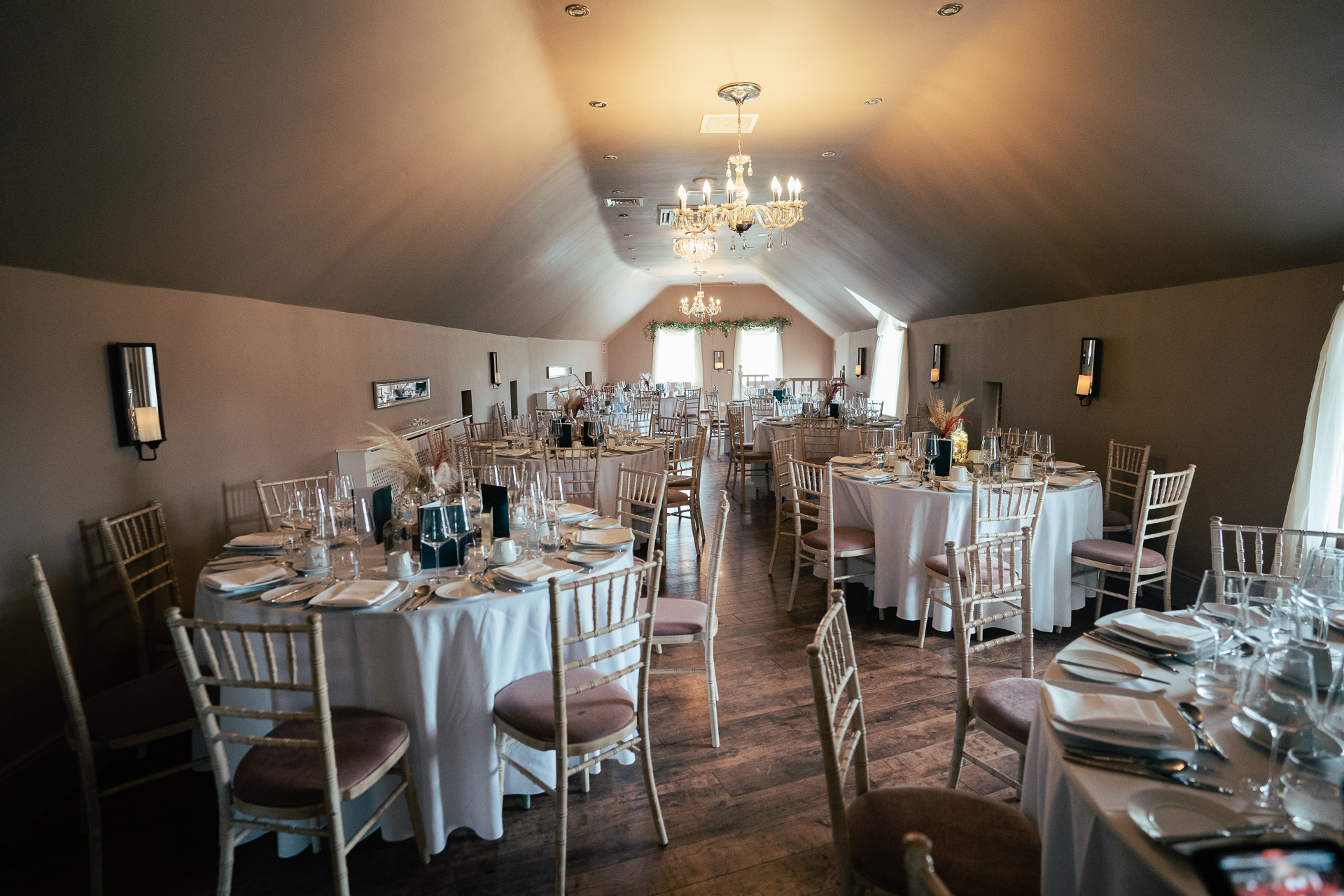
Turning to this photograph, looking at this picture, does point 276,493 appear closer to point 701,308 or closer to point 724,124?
point 724,124

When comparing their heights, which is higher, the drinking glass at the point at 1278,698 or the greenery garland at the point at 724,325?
the greenery garland at the point at 724,325

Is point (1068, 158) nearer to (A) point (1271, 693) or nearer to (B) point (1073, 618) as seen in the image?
(B) point (1073, 618)

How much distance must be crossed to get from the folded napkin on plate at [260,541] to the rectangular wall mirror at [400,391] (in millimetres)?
3349

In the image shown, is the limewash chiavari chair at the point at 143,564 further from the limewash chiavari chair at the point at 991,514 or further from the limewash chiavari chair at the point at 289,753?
the limewash chiavari chair at the point at 991,514

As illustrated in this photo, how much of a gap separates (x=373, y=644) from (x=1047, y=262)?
611 cm

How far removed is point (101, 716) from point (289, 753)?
2.70ft

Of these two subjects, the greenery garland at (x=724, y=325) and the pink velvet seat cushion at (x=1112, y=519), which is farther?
the greenery garland at (x=724, y=325)

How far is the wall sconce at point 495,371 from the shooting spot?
10398 millimetres

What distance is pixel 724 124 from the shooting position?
539 centimetres

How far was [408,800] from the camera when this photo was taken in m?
2.40

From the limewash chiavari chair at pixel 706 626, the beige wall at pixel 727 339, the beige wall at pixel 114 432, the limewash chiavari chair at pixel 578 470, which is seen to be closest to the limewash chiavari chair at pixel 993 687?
the limewash chiavari chair at pixel 706 626

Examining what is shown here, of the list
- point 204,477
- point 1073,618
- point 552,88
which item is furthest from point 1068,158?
point 204,477

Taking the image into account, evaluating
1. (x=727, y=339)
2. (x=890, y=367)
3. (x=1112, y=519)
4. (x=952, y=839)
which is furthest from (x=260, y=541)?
(x=727, y=339)

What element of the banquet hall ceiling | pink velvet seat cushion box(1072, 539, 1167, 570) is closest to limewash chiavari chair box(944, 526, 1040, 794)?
pink velvet seat cushion box(1072, 539, 1167, 570)
